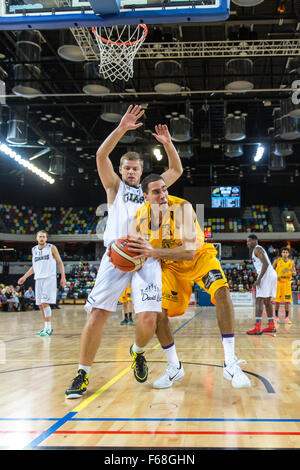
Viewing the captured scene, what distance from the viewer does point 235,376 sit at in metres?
3.28

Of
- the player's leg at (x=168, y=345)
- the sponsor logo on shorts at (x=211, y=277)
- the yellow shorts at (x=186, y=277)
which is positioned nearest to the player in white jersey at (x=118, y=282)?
the player's leg at (x=168, y=345)

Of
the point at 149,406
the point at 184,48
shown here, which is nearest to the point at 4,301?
the point at 184,48

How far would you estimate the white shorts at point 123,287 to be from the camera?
10.4ft

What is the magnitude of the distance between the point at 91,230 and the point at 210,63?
18482mm

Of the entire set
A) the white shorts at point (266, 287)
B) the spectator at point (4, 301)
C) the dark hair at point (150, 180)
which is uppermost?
the dark hair at point (150, 180)

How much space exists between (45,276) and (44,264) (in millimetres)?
239

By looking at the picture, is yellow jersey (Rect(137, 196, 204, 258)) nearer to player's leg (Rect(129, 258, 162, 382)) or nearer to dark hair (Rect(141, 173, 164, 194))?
dark hair (Rect(141, 173, 164, 194))

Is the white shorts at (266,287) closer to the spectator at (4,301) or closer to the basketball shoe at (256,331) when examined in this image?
the basketball shoe at (256,331)

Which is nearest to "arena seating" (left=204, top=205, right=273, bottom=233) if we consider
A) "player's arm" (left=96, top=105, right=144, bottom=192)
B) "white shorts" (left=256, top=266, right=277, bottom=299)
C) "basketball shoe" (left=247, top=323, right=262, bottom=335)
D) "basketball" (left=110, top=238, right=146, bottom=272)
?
"white shorts" (left=256, top=266, right=277, bottom=299)

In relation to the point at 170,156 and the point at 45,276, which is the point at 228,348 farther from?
the point at 45,276

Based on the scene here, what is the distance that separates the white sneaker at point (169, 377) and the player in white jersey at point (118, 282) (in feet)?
0.45
